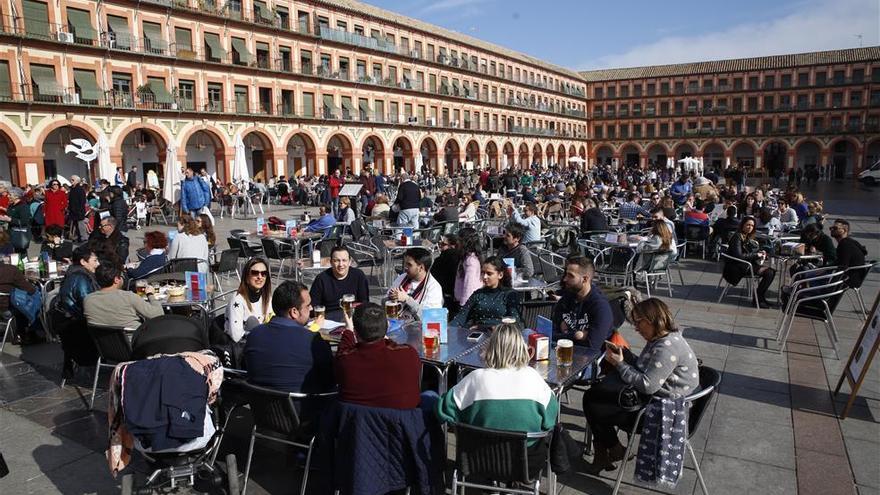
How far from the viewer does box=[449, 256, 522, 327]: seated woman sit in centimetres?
444

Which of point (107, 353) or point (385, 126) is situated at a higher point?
point (385, 126)

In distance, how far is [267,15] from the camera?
98.8ft

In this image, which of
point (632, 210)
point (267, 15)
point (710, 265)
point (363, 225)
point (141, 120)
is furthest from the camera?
point (267, 15)

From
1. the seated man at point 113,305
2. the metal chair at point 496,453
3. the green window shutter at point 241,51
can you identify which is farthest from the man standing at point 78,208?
the green window shutter at point 241,51

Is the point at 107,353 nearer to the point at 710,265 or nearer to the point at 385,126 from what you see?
the point at 710,265

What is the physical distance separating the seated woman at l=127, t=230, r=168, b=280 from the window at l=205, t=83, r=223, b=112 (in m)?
22.8

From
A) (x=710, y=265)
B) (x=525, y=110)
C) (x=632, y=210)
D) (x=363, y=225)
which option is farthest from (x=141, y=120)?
(x=525, y=110)

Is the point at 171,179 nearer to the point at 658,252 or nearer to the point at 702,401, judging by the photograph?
the point at 658,252

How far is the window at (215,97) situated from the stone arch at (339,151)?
6.63m

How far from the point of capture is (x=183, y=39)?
2686cm

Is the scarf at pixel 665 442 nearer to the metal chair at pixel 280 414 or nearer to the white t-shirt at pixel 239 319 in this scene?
the metal chair at pixel 280 414

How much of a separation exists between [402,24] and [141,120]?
19.3 m

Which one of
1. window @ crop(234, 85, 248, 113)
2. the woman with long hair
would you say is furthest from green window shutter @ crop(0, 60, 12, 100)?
the woman with long hair

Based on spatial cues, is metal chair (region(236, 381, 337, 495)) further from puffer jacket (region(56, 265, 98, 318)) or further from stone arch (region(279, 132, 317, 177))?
stone arch (region(279, 132, 317, 177))
